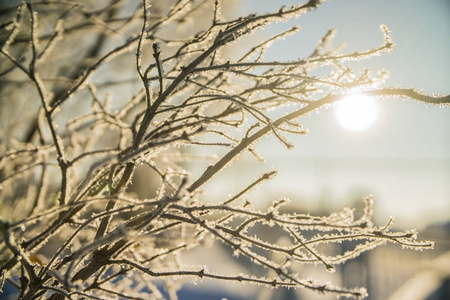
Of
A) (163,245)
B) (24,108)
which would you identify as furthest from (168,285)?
(24,108)

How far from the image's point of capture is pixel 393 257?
721cm

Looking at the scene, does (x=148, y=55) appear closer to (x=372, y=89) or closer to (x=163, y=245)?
(x=163, y=245)

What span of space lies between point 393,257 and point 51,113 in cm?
767

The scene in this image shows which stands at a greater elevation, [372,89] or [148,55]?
[148,55]

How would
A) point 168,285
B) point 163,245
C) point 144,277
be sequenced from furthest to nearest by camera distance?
1. point 168,285
2. point 144,277
3. point 163,245

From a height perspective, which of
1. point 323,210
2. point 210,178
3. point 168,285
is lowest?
point 168,285

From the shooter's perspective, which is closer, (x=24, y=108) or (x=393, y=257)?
(x=24, y=108)

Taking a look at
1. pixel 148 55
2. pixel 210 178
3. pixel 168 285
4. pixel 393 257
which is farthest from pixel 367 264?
pixel 210 178

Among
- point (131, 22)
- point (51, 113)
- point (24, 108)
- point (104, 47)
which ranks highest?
point (104, 47)

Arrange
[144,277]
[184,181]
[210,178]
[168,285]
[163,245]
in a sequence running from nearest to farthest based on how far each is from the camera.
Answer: [184,181], [210,178], [163,245], [144,277], [168,285]

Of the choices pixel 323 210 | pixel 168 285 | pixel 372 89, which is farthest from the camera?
pixel 323 210

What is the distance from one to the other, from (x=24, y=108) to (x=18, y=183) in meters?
0.56

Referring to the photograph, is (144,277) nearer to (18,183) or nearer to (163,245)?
(163,245)

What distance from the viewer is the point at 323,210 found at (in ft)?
51.8
